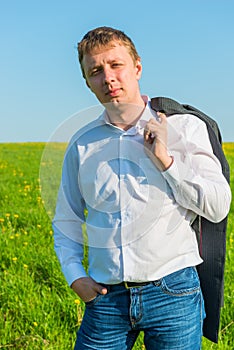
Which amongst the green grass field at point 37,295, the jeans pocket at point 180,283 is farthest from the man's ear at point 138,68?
the green grass field at point 37,295

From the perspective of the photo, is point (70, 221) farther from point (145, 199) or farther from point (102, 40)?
point (102, 40)

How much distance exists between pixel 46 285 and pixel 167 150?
2606 mm

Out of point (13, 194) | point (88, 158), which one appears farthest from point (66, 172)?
point (13, 194)

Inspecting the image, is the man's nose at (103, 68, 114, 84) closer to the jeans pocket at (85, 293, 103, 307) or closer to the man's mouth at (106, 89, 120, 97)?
the man's mouth at (106, 89, 120, 97)

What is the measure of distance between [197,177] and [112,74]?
0.48m

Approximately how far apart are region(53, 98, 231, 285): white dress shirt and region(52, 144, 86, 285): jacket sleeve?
93 mm

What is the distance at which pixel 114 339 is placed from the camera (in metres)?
2.21

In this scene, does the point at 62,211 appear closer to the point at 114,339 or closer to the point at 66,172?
the point at 66,172

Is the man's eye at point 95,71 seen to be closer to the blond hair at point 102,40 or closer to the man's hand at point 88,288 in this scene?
the blond hair at point 102,40

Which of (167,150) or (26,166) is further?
(26,166)

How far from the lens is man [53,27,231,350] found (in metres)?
2.09

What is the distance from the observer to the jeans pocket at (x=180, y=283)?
2119mm

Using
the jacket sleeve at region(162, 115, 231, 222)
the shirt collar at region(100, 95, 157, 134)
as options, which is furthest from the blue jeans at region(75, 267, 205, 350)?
the shirt collar at region(100, 95, 157, 134)

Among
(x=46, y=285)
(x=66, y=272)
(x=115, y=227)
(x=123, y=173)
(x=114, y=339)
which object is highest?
(x=123, y=173)
